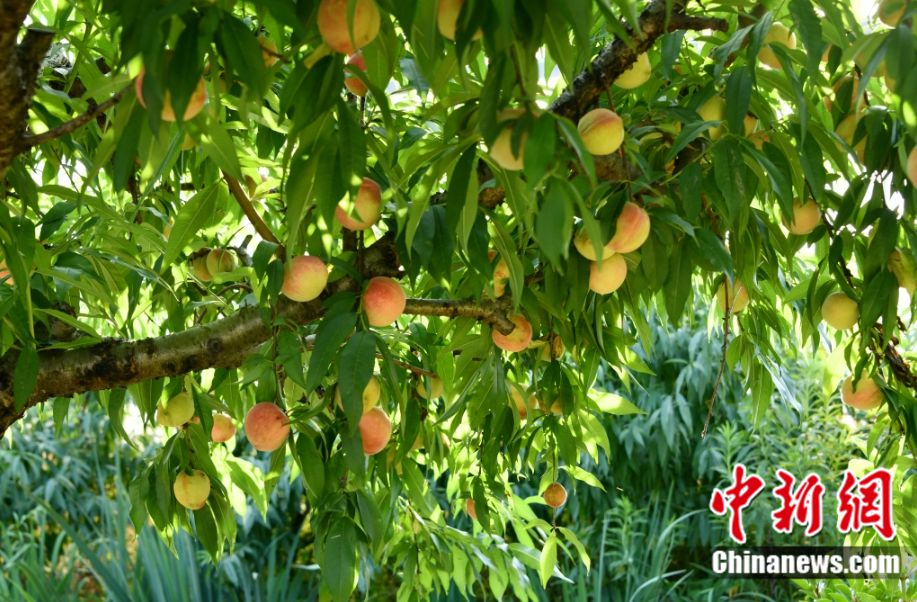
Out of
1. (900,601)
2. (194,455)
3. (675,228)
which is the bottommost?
(900,601)

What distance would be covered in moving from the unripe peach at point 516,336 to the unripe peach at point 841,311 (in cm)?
26

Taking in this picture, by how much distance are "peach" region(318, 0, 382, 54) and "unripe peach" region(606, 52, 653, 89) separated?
1.14 feet

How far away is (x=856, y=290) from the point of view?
34.5 inches

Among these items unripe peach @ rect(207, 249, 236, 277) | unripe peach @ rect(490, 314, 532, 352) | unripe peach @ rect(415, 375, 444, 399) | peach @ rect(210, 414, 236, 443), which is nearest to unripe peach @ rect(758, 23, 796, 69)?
unripe peach @ rect(490, 314, 532, 352)

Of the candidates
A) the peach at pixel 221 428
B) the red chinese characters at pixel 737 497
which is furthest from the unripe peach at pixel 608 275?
the red chinese characters at pixel 737 497

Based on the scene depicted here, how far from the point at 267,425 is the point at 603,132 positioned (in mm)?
354

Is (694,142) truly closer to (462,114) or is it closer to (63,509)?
(462,114)

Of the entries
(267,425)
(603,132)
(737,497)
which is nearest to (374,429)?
(267,425)

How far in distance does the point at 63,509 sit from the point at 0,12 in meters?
3.05

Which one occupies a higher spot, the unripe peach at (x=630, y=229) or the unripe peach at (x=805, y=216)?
the unripe peach at (x=805, y=216)

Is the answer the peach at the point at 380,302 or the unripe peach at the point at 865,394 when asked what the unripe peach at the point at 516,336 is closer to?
the peach at the point at 380,302

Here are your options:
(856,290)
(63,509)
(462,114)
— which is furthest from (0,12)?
(63,509)

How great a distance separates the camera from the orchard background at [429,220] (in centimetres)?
A: 50

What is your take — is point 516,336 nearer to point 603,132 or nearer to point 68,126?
point 603,132
